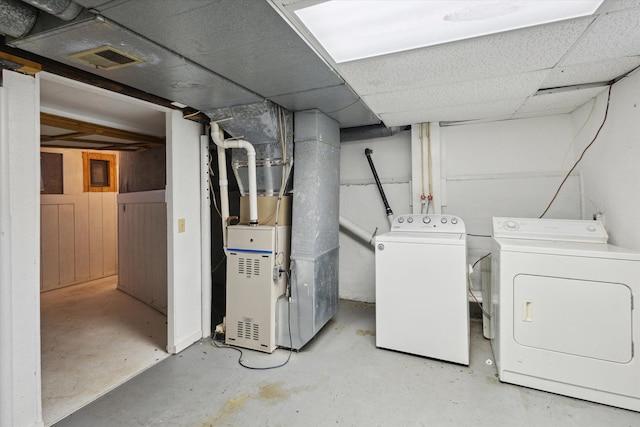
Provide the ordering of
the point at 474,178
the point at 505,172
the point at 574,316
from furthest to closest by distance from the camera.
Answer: the point at 474,178 → the point at 505,172 → the point at 574,316

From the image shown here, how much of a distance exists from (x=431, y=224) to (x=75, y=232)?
17.2 ft

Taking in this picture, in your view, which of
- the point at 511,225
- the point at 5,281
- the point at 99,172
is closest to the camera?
the point at 5,281

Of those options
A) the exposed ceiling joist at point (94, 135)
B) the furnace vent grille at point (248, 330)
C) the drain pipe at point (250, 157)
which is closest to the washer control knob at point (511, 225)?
the drain pipe at point (250, 157)

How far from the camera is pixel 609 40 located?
160 cm

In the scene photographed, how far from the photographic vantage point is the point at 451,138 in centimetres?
321

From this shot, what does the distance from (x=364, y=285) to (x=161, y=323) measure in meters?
2.31

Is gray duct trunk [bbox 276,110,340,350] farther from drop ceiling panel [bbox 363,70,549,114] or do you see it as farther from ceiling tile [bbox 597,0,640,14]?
ceiling tile [bbox 597,0,640,14]

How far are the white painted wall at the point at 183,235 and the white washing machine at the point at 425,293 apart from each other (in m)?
1.66

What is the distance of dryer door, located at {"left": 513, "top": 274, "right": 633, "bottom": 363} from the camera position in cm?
180

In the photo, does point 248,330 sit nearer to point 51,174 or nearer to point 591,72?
point 591,72

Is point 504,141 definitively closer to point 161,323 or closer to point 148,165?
point 161,323

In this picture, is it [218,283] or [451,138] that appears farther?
[218,283]

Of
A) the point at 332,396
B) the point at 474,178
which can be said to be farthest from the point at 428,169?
the point at 332,396

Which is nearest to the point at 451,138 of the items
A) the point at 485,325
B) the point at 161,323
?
the point at 485,325
